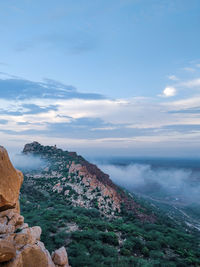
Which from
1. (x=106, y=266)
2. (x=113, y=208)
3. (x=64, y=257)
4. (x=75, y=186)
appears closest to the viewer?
(x=64, y=257)

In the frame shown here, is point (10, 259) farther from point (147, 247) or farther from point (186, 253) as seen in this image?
point (186, 253)

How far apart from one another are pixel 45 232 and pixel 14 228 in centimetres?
669

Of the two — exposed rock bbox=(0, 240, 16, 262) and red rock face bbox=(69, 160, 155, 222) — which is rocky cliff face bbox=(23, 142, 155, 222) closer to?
red rock face bbox=(69, 160, 155, 222)

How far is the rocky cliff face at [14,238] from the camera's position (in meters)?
5.59

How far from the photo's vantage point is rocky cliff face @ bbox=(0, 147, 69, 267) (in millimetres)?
5586

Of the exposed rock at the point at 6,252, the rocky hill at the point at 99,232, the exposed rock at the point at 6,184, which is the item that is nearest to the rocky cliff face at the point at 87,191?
the rocky hill at the point at 99,232

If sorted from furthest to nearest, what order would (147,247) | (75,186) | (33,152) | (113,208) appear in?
(33,152) → (75,186) → (113,208) → (147,247)

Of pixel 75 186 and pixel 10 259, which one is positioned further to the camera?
pixel 75 186

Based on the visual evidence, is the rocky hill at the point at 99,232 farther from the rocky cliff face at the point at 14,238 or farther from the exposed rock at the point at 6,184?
the exposed rock at the point at 6,184

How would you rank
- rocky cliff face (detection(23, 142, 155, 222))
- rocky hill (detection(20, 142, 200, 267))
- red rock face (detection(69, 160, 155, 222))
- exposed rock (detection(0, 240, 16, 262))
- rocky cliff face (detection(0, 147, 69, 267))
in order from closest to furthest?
exposed rock (detection(0, 240, 16, 262)) → rocky cliff face (detection(0, 147, 69, 267)) → rocky hill (detection(20, 142, 200, 267)) → rocky cliff face (detection(23, 142, 155, 222)) → red rock face (detection(69, 160, 155, 222))

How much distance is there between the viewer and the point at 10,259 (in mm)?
5582

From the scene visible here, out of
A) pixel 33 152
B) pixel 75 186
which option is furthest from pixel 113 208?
pixel 33 152

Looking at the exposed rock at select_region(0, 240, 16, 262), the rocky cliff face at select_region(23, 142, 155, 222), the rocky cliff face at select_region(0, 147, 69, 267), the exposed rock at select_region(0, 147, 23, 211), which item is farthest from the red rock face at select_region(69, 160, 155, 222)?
the exposed rock at select_region(0, 240, 16, 262)

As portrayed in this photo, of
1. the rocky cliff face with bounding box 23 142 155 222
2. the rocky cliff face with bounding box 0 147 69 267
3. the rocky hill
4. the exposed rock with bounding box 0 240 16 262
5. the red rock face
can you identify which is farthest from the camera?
the red rock face
